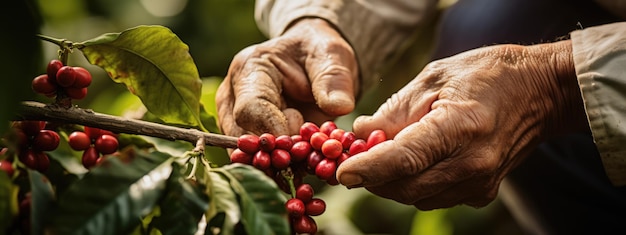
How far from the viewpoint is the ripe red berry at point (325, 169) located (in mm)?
839

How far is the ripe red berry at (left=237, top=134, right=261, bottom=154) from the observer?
0.82 meters

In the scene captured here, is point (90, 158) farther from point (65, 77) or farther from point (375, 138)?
point (375, 138)

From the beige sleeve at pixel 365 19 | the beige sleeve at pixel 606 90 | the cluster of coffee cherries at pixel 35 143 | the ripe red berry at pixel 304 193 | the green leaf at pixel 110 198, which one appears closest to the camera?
the green leaf at pixel 110 198

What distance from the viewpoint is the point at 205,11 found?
2.44 metres

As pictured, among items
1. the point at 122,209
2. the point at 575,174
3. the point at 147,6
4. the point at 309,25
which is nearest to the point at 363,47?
the point at 309,25

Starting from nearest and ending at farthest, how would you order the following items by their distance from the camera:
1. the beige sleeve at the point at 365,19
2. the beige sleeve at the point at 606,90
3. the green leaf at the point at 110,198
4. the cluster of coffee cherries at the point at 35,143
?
Result: 1. the green leaf at the point at 110,198
2. the cluster of coffee cherries at the point at 35,143
3. the beige sleeve at the point at 606,90
4. the beige sleeve at the point at 365,19

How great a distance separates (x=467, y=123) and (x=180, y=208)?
1.46 ft

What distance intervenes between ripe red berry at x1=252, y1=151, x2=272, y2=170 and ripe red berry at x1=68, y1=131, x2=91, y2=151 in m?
0.21

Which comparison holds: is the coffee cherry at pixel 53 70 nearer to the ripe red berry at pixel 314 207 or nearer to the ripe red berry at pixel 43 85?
the ripe red berry at pixel 43 85

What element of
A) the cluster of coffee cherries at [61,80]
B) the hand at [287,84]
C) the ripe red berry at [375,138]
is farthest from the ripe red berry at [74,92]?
the ripe red berry at [375,138]

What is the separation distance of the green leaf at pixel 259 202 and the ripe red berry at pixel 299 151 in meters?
0.17

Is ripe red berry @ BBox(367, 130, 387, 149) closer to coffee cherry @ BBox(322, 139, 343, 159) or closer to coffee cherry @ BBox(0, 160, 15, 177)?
coffee cherry @ BBox(322, 139, 343, 159)

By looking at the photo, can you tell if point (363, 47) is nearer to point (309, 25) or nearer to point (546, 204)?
point (309, 25)

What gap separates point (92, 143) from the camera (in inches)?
32.5
